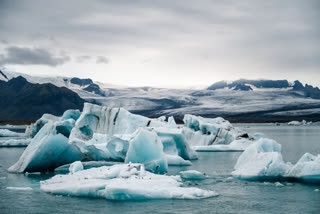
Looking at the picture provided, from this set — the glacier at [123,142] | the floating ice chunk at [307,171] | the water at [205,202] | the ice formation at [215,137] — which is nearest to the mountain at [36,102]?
the glacier at [123,142]

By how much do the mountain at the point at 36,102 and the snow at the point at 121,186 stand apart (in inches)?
4938

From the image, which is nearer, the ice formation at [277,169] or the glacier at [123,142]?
the ice formation at [277,169]

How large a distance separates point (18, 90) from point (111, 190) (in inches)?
6199

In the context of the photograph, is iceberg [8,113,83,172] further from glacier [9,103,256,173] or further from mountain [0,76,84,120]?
mountain [0,76,84,120]

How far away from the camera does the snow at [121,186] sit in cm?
994

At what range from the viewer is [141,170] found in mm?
11852

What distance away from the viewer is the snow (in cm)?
994

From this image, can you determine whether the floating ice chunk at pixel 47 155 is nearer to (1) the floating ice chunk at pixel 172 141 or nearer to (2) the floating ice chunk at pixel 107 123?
(1) the floating ice chunk at pixel 172 141

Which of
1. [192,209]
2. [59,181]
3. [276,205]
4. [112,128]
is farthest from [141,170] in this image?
[112,128]

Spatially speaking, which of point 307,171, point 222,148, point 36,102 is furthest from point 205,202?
point 36,102

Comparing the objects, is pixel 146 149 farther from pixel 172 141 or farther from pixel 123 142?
pixel 172 141

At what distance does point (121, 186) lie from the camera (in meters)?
9.98

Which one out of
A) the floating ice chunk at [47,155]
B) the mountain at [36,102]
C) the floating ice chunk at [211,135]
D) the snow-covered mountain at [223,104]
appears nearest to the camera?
the floating ice chunk at [47,155]

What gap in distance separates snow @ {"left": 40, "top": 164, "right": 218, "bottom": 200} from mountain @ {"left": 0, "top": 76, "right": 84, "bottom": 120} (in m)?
125
